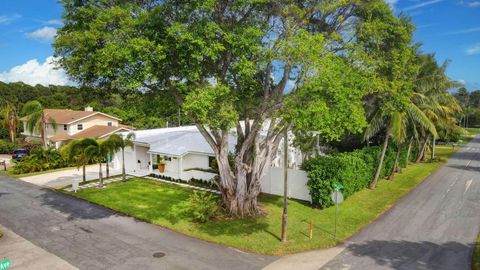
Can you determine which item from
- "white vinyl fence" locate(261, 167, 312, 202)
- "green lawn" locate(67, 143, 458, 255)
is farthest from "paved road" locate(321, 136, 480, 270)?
"white vinyl fence" locate(261, 167, 312, 202)

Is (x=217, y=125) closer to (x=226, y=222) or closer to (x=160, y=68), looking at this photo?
(x=160, y=68)

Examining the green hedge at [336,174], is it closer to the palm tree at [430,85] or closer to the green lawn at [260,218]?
the green lawn at [260,218]

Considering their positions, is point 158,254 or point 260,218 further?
point 260,218

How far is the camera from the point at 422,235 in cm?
1571

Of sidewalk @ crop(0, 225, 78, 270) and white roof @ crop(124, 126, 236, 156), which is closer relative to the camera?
sidewalk @ crop(0, 225, 78, 270)

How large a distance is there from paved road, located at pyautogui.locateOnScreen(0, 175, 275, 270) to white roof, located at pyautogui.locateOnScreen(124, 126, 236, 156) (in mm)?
7736

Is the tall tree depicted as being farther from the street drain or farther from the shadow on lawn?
the street drain

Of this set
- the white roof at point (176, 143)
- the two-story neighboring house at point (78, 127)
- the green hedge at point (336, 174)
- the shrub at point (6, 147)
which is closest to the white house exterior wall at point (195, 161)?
the white roof at point (176, 143)

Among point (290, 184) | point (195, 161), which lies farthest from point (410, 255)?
point (195, 161)

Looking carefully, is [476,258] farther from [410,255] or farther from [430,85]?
[430,85]

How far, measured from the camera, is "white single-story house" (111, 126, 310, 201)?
73.0 feet

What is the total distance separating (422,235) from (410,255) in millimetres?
2821

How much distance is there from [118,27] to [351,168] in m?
16.0

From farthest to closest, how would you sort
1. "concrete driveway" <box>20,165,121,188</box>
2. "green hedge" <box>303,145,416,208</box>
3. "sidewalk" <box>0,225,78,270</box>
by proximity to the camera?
"concrete driveway" <box>20,165,121,188</box>
"green hedge" <box>303,145,416,208</box>
"sidewalk" <box>0,225,78,270</box>
